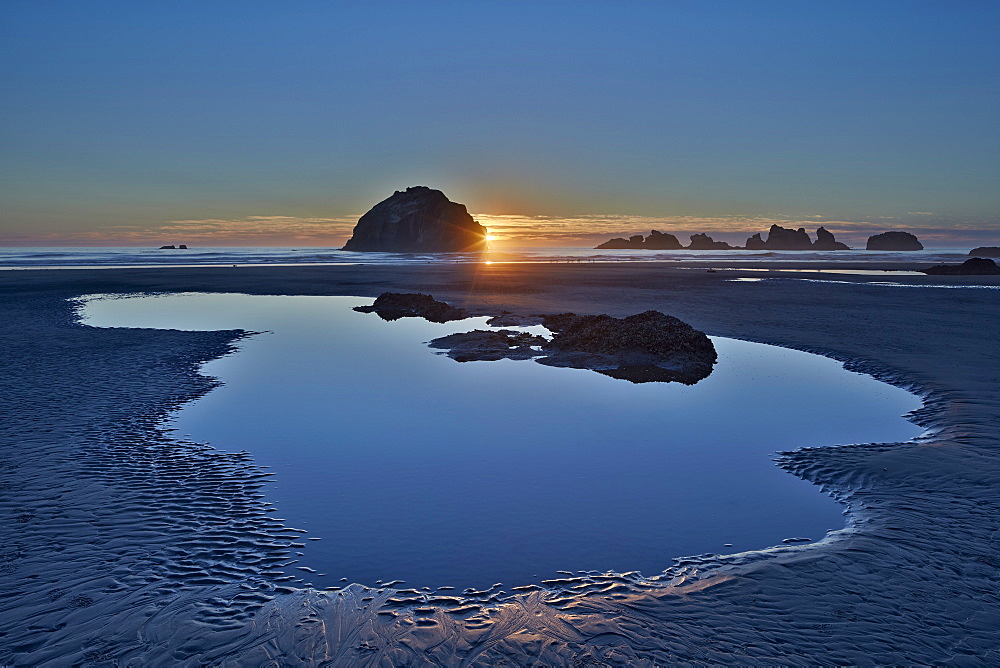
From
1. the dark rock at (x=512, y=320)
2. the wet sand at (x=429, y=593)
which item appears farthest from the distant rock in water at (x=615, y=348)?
the wet sand at (x=429, y=593)

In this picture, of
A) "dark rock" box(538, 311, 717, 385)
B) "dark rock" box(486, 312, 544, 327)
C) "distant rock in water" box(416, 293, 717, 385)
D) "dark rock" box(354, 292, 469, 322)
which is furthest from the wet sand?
"dark rock" box(354, 292, 469, 322)

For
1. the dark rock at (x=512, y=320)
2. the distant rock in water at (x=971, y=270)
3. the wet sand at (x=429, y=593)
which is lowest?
the wet sand at (x=429, y=593)

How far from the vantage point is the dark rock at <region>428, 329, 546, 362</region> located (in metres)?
17.9

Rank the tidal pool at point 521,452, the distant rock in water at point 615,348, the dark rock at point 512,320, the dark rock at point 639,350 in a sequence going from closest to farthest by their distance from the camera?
the tidal pool at point 521,452, the dark rock at point 639,350, the distant rock in water at point 615,348, the dark rock at point 512,320

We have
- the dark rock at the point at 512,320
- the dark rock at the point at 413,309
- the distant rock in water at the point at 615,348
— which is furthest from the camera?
the dark rock at the point at 413,309

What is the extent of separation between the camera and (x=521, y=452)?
9.52 metres

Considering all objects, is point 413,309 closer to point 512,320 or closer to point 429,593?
point 512,320

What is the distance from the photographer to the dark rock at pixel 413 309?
89.2ft

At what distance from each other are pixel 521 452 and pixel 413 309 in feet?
65.5

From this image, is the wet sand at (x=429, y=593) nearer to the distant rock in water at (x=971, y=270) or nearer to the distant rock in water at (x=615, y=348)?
the distant rock in water at (x=615, y=348)

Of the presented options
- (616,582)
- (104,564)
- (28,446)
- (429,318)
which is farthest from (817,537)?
(429,318)

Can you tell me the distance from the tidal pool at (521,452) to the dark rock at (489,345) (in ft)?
2.47

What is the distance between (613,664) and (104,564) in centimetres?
525

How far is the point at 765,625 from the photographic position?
16.8 feet
